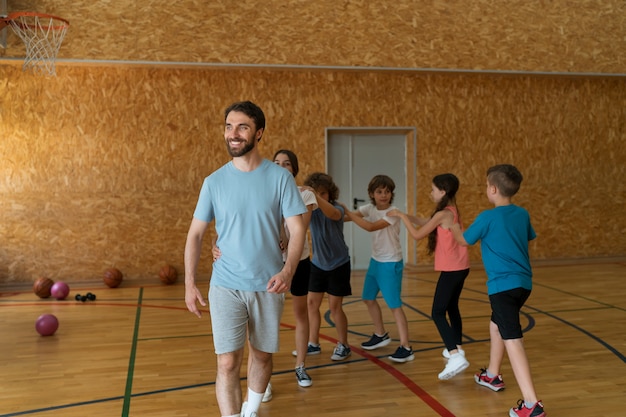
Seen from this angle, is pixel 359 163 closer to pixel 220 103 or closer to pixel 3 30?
pixel 220 103

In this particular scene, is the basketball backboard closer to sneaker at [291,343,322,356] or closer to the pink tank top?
sneaker at [291,343,322,356]

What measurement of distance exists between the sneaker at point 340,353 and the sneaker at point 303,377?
1.88 feet

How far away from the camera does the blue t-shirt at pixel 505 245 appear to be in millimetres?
3592

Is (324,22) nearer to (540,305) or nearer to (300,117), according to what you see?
(300,117)

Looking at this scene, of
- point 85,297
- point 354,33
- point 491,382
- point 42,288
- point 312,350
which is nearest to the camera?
point 491,382

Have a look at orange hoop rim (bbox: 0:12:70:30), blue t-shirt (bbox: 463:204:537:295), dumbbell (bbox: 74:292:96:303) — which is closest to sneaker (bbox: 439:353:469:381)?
blue t-shirt (bbox: 463:204:537:295)

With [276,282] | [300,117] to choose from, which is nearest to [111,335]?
[276,282]

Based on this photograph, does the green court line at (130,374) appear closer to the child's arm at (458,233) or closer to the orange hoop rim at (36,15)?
the child's arm at (458,233)

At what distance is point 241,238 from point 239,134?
1.58 ft

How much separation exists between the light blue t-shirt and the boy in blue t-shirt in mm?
1270

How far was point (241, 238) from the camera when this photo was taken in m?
2.93

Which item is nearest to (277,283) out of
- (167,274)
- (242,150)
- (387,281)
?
(242,150)

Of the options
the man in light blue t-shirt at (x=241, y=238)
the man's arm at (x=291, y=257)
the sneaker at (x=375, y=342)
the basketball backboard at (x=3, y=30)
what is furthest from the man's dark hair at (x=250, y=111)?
the basketball backboard at (x=3, y=30)

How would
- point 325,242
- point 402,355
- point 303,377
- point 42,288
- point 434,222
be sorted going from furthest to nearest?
point 42,288
point 402,355
point 325,242
point 434,222
point 303,377
